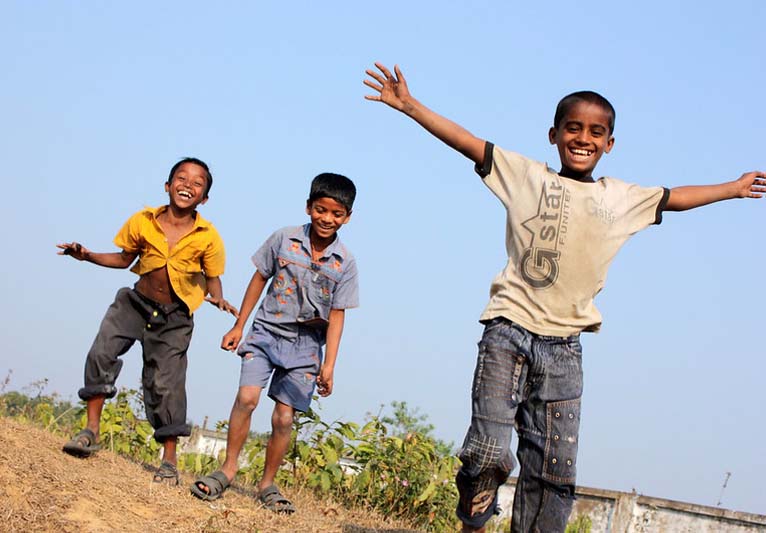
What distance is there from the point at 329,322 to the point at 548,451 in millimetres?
1958

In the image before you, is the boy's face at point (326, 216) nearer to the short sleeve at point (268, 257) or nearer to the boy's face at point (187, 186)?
the short sleeve at point (268, 257)

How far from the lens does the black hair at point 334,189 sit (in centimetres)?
597

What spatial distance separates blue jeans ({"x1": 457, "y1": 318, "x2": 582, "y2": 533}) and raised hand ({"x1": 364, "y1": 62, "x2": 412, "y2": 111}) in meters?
1.09

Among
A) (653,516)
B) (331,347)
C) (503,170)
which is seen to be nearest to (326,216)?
(331,347)

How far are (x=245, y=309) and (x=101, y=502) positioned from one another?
154cm

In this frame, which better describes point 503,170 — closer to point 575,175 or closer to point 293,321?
point 575,175

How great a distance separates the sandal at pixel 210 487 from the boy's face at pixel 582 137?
108 inches

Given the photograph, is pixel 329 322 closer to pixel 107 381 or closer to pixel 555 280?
pixel 107 381

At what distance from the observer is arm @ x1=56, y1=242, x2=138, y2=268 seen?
580 cm

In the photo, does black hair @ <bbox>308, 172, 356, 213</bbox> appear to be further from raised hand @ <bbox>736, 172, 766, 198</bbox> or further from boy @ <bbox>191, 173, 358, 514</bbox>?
raised hand @ <bbox>736, 172, 766, 198</bbox>

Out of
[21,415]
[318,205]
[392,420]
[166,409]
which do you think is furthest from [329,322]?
[21,415]

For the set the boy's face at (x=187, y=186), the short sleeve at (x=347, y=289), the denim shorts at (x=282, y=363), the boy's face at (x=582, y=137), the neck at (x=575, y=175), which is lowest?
the denim shorts at (x=282, y=363)

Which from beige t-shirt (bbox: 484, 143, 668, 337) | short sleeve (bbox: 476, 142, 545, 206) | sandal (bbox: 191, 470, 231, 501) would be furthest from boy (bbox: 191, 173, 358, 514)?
beige t-shirt (bbox: 484, 143, 668, 337)

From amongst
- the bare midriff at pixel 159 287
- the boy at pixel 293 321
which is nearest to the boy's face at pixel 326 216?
the boy at pixel 293 321
